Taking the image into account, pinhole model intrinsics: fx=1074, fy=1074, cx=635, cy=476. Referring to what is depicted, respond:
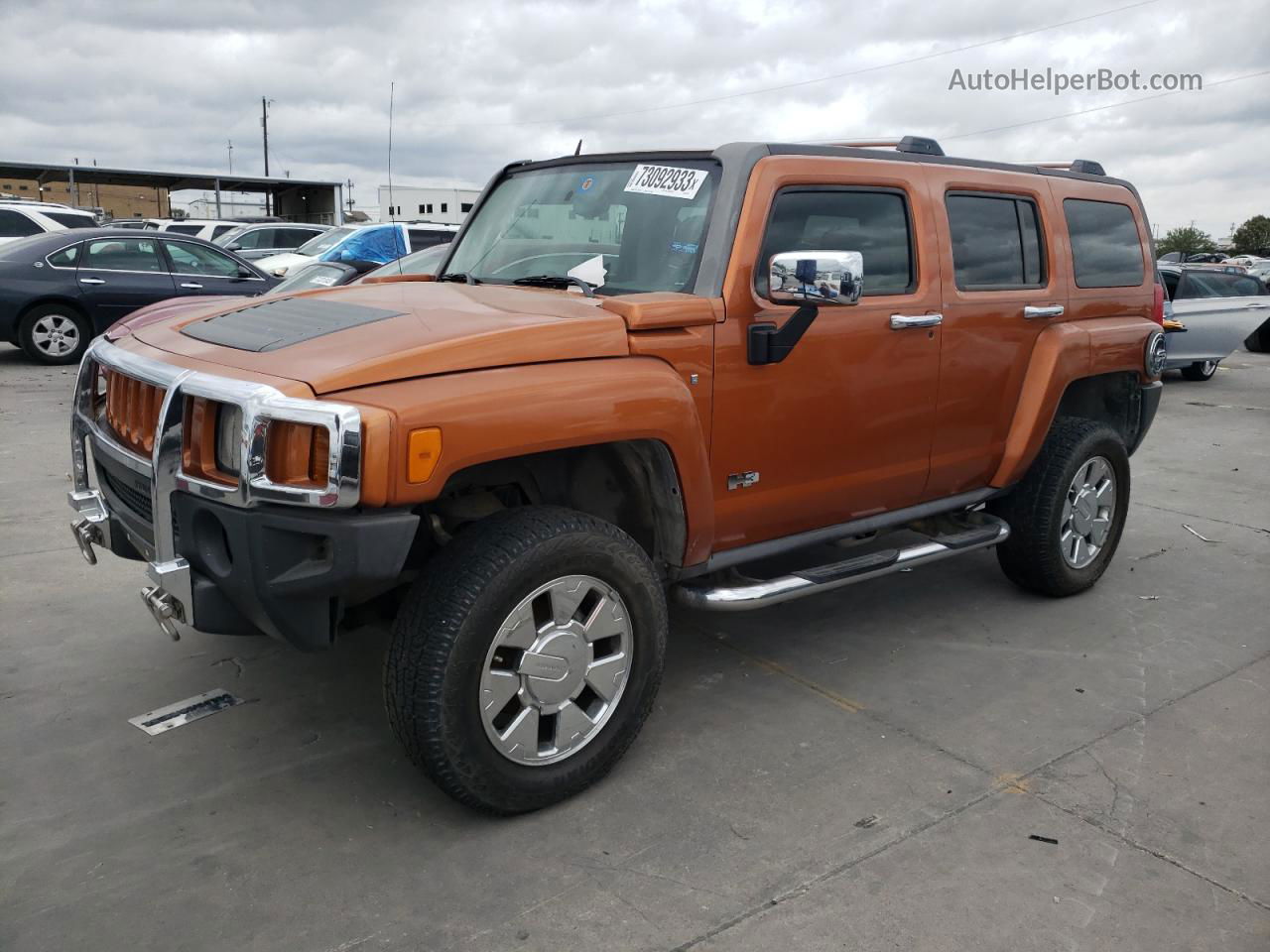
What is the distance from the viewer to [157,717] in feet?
12.1

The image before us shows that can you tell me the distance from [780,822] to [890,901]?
1.45 ft

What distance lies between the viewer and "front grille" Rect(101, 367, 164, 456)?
316 centimetres

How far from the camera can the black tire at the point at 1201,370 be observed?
559 inches

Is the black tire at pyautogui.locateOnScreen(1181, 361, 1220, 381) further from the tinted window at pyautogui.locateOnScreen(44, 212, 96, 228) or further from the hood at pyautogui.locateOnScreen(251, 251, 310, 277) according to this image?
the tinted window at pyautogui.locateOnScreen(44, 212, 96, 228)

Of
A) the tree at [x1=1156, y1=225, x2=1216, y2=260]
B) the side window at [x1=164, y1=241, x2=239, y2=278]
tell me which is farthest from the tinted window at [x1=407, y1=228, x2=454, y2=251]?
the tree at [x1=1156, y1=225, x2=1216, y2=260]

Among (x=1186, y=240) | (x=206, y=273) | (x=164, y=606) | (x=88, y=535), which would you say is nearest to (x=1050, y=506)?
(x=164, y=606)

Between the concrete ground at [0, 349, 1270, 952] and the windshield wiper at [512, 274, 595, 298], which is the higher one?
the windshield wiper at [512, 274, 595, 298]

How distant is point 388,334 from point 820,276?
4.21 ft

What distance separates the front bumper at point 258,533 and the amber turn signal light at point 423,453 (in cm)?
11

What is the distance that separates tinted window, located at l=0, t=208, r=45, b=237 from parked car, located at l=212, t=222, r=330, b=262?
13.2 feet

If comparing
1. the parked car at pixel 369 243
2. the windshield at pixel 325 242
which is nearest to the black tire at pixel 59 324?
the parked car at pixel 369 243

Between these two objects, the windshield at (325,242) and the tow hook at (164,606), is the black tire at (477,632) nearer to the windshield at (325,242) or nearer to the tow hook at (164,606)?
the tow hook at (164,606)

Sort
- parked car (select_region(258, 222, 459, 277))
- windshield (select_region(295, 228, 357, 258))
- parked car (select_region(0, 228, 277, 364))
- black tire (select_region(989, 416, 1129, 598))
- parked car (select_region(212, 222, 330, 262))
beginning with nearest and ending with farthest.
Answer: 1. black tire (select_region(989, 416, 1129, 598))
2. parked car (select_region(0, 228, 277, 364))
3. parked car (select_region(258, 222, 459, 277))
4. windshield (select_region(295, 228, 357, 258))
5. parked car (select_region(212, 222, 330, 262))

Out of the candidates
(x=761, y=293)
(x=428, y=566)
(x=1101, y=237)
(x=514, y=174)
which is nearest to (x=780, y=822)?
(x=428, y=566)
